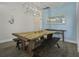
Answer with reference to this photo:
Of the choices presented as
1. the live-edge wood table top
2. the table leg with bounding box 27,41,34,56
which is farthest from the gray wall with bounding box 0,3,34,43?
the table leg with bounding box 27,41,34,56

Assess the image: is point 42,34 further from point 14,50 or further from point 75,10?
point 75,10

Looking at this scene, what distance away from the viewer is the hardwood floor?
196 centimetres

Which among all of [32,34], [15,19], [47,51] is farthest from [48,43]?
[15,19]

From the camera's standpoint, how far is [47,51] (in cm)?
199

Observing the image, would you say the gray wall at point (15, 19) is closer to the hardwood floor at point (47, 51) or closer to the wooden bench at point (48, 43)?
the hardwood floor at point (47, 51)

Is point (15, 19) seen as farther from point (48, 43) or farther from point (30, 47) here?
point (48, 43)

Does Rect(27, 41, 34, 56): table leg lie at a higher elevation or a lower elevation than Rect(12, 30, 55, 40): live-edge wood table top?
lower

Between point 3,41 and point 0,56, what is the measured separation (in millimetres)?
287

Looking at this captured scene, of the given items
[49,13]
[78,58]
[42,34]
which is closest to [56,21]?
[49,13]

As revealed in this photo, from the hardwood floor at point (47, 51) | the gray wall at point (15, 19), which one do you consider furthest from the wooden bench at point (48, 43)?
the gray wall at point (15, 19)

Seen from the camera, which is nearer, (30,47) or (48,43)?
(30,47)

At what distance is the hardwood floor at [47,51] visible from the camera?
1.96 meters

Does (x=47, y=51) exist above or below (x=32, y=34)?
below

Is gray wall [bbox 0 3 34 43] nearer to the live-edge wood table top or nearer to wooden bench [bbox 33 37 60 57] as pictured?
the live-edge wood table top
